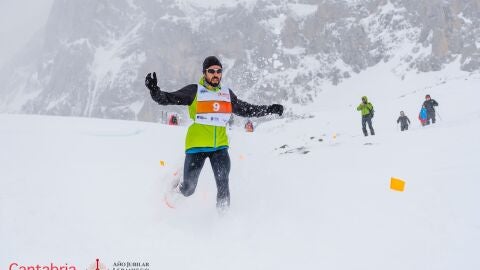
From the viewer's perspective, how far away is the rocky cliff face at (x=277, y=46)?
113m

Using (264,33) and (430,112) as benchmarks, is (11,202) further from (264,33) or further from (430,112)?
(264,33)

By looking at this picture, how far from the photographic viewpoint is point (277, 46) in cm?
15650

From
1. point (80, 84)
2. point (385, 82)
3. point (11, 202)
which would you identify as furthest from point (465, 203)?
point (80, 84)

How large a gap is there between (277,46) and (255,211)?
510ft

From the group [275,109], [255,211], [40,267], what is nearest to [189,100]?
[275,109]

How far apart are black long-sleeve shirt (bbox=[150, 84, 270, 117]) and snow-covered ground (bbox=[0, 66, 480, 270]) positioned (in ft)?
3.97

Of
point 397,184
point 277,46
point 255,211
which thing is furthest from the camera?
point 277,46

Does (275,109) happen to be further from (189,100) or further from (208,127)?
(189,100)

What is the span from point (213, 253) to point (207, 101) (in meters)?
1.90

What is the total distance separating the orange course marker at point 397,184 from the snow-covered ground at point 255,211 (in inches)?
4.9

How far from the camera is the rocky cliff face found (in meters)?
113

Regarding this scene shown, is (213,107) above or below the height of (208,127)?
above

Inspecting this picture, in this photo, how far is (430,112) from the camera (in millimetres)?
17656

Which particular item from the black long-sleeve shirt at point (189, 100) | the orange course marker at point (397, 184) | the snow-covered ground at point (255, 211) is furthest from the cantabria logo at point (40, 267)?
the orange course marker at point (397, 184)
